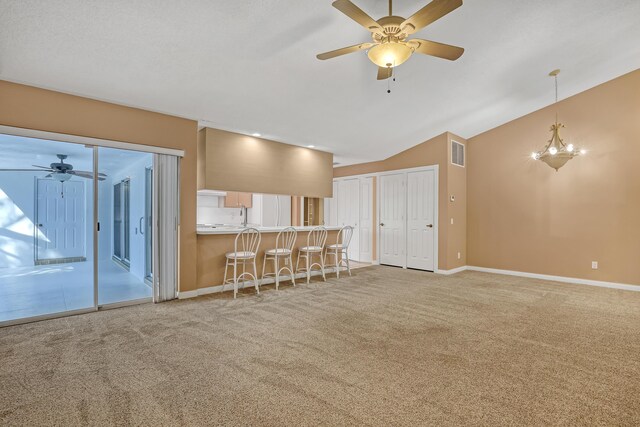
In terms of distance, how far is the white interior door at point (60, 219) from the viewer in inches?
173

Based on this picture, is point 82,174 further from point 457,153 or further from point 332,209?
point 457,153

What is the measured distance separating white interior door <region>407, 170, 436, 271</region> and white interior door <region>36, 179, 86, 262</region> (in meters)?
6.22

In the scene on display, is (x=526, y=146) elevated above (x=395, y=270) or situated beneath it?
elevated above

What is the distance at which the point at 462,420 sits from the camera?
1.85 m

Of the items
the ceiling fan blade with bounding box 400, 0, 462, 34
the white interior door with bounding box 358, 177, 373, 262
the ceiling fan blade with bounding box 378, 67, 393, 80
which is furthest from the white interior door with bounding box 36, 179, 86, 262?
the white interior door with bounding box 358, 177, 373, 262

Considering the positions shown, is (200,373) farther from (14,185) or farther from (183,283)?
(14,185)

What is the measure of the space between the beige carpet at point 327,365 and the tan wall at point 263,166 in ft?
7.04

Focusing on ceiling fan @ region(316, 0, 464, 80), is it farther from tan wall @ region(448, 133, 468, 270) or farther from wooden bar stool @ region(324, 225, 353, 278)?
tan wall @ region(448, 133, 468, 270)

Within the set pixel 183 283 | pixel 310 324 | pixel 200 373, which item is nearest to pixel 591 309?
pixel 310 324

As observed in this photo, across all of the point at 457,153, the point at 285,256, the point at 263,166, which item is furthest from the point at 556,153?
the point at 263,166

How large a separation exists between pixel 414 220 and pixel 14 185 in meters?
6.90

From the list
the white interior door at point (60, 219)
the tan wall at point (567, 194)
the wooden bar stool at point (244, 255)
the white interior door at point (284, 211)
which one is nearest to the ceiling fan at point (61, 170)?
the white interior door at point (60, 219)

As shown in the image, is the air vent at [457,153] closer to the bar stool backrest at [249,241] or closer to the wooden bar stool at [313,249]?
the wooden bar stool at [313,249]

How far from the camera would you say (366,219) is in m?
8.09
